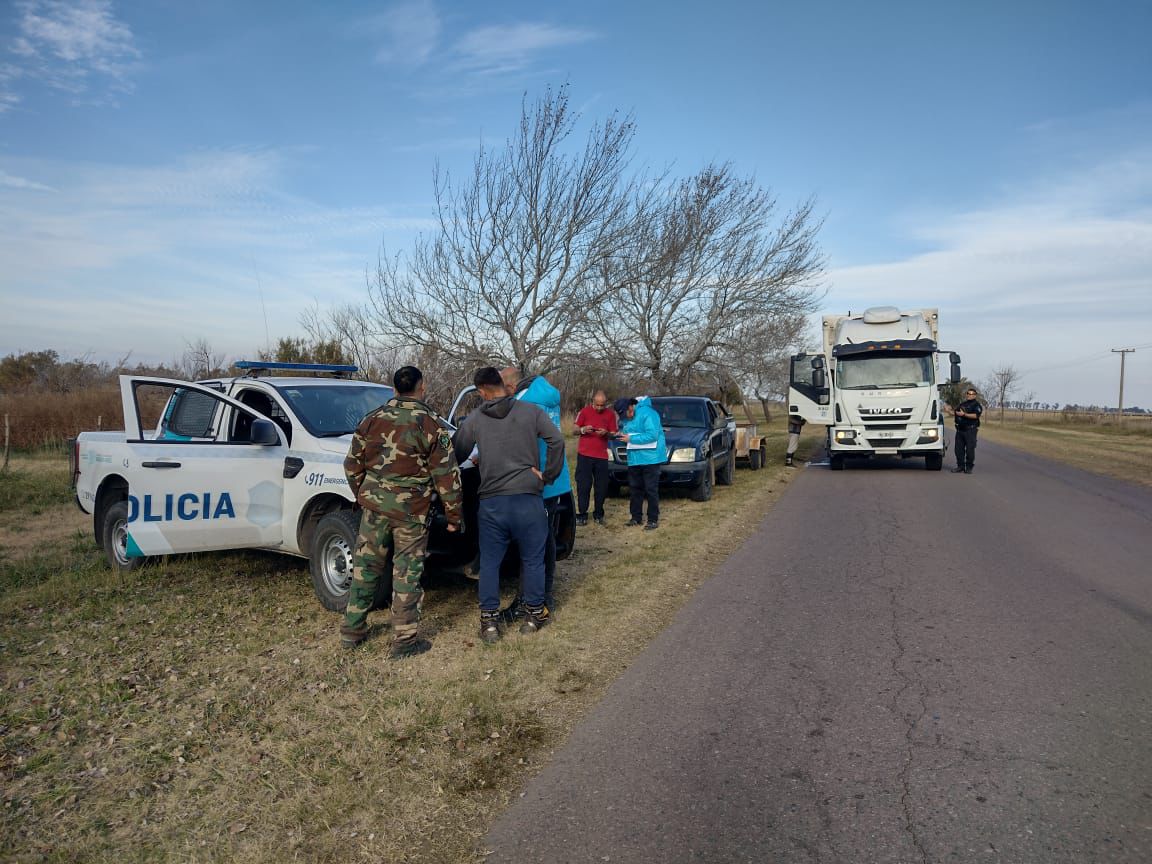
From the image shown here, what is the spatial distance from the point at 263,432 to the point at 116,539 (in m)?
2.42

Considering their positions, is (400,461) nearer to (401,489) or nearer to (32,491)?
(401,489)

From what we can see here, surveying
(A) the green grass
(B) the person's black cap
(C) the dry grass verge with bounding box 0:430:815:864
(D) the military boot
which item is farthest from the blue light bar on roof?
(A) the green grass

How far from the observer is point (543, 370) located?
17547mm

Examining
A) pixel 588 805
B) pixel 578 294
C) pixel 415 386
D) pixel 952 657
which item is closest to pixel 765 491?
pixel 578 294

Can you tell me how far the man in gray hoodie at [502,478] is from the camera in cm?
533

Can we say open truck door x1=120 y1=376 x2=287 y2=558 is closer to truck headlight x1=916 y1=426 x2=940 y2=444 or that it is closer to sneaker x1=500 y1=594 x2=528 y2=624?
sneaker x1=500 y1=594 x2=528 y2=624

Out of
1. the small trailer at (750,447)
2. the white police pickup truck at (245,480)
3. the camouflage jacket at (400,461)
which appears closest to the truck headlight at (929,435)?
the small trailer at (750,447)

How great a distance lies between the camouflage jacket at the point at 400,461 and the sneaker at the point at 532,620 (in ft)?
3.69

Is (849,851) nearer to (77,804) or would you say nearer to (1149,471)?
(77,804)

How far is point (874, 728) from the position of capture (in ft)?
13.0

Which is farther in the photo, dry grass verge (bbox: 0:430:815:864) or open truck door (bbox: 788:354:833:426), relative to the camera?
open truck door (bbox: 788:354:833:426)

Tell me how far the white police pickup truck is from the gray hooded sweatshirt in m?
0.48

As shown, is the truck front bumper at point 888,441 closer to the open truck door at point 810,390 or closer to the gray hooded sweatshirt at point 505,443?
the open truck door at point 810,390

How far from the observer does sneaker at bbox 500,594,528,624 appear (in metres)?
5.73
